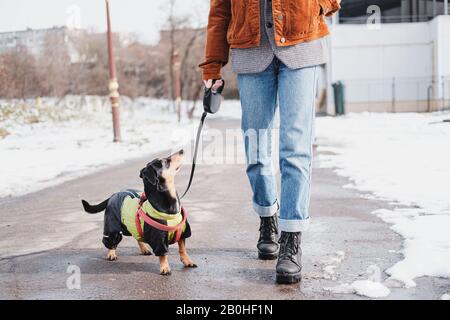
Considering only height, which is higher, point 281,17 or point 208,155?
point 281,17

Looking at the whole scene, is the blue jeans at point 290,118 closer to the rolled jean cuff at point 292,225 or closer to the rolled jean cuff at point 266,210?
the rolled jean cuff at point 292,225

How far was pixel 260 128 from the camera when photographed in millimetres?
3793

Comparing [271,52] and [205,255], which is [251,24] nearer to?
[271,52]

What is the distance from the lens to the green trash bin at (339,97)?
2797 cm

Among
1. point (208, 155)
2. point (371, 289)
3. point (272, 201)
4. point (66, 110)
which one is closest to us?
point (371, 289)

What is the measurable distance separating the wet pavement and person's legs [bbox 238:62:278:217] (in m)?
0.42

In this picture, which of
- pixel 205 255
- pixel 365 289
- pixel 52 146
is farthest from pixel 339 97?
pixel 365 289

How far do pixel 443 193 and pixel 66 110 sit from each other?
23611 millimetres

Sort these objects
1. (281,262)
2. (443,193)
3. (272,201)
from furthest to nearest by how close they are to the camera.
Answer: (443,193)
(272,201)
(281,262)

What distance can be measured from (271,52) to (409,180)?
4.09 metres

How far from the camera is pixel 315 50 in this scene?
3.56 m

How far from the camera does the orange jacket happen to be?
11.4 ft
